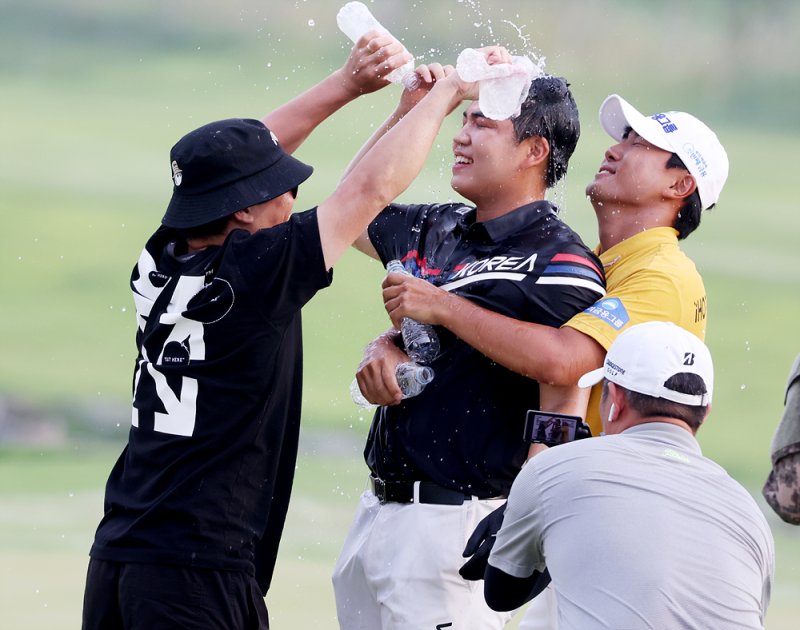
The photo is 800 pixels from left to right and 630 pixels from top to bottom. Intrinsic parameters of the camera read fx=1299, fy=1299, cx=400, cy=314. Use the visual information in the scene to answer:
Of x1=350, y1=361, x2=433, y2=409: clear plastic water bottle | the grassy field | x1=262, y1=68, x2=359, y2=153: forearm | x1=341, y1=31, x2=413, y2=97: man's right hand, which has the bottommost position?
the grassy field

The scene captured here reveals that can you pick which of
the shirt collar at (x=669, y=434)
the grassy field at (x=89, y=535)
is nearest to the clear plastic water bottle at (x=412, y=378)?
the shirt collar at (x=669, y=434)

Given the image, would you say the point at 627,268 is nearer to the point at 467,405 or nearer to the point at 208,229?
the point at 467,405

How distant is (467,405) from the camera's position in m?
3.19

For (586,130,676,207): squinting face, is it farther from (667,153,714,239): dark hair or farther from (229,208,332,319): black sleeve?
(229,208,332,319): black sleeve

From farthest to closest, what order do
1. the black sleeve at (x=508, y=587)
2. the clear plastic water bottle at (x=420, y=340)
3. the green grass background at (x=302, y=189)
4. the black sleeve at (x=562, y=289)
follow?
the green grass background at (x=302, y=189), the clear plastic water bottle at (x=420, y=340), the black sleeve at (x=562, y=289), the black sleeve at (x=508, y=587)

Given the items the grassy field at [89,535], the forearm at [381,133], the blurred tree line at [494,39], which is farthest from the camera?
the blurred tree line at [494,39]

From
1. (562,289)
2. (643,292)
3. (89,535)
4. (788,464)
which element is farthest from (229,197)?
(89,535)

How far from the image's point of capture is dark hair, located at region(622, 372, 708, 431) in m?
2.63

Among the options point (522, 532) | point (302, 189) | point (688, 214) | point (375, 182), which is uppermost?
point (375, 182)

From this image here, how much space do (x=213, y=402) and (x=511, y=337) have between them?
0.72m

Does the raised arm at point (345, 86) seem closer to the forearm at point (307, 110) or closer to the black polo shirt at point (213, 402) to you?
the forearm at point (307, 110)

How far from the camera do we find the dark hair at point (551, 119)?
3.39 m

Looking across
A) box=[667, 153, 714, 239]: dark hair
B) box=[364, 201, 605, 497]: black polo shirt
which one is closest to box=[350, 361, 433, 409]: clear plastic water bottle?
box=[364, 201, 605, 497]: black polo shirt

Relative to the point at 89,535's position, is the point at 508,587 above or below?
above
